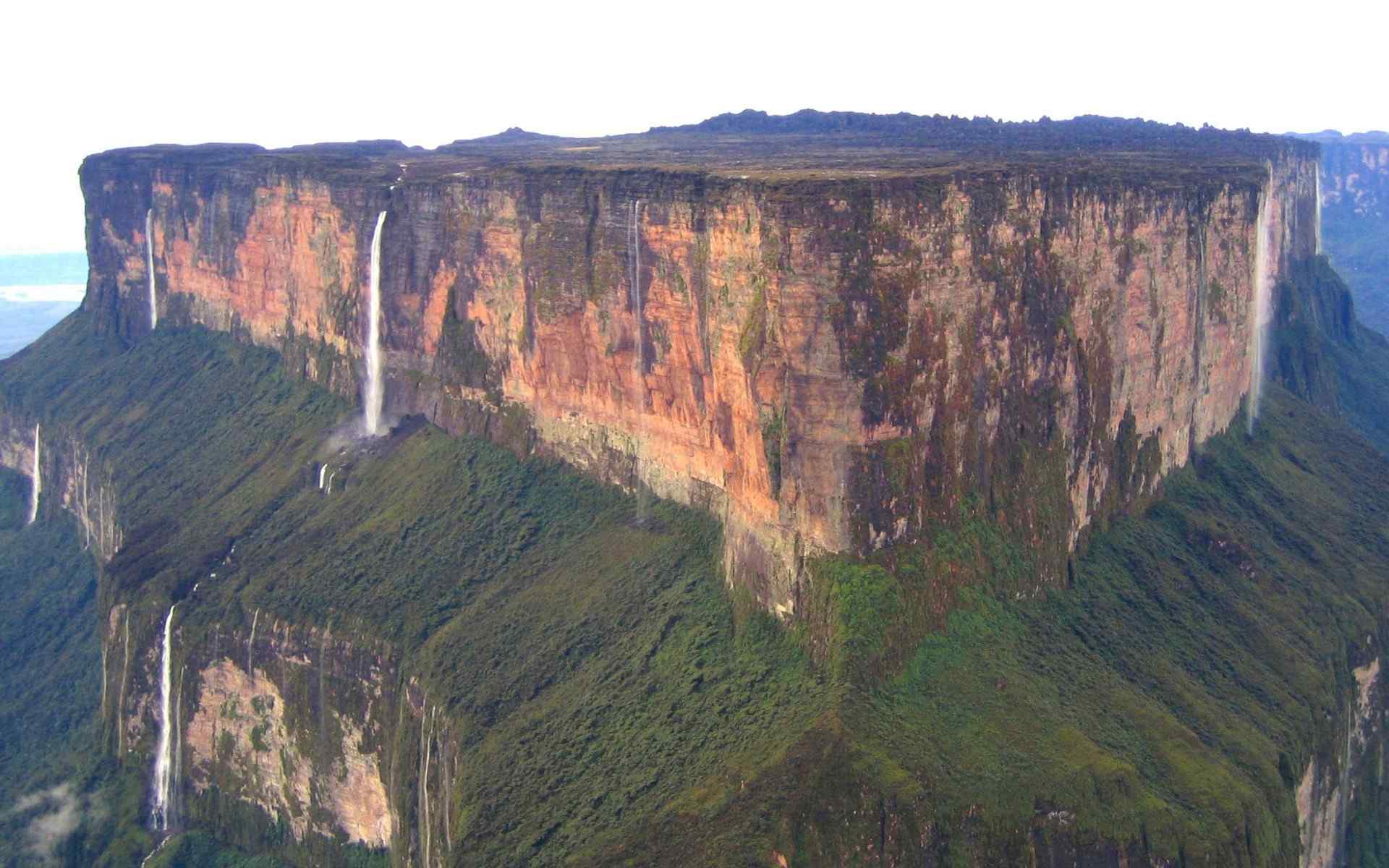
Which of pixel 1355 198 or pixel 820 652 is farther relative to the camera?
pixel 1355 198

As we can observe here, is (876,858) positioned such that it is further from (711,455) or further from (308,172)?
(308,172)

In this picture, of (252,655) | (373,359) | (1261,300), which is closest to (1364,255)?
(1261,300)

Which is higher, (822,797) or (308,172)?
(308,172)

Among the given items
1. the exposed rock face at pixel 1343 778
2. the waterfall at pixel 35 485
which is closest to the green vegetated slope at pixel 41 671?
the waterfall at pixel 35 485

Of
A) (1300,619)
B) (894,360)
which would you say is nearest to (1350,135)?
(1300,619)

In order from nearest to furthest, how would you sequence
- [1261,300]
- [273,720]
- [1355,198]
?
1. [273,720]
2. [1261,300]
3. [1355,198]

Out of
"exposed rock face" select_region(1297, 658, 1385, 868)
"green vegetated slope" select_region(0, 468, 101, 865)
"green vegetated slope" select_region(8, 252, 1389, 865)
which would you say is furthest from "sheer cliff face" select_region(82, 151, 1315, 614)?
"green vegetated slope" select_region(0, 468, 101, 865)

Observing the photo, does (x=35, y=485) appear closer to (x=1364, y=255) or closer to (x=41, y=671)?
(x=41, y=671)
